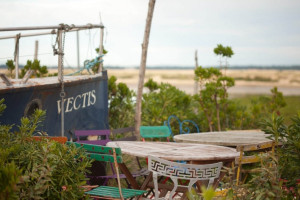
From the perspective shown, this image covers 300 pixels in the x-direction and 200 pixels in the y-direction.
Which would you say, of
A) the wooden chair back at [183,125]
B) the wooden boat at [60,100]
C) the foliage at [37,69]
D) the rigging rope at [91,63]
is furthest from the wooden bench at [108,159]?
the foliage at [37,69]

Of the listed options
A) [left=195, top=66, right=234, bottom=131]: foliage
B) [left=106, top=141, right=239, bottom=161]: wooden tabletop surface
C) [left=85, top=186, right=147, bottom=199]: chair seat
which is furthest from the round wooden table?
[left=195, top=66, right=234, bottom=131]: foliage

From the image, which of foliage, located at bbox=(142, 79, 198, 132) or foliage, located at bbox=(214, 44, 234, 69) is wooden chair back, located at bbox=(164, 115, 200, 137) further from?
foliage, located at bbox=(214, 44, 234, 69)

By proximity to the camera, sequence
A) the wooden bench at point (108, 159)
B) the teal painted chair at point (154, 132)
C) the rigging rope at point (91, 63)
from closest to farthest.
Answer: the wooden bench at point (108, 159) → the teal painted chair at point (154, 132) → the rigging rope at point (91, 63)

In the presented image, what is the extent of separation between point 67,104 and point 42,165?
346 centimetres

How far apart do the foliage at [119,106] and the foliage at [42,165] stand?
5068 millimetres

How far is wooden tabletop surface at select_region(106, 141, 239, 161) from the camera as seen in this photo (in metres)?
4.29

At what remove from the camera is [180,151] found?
15.4ft

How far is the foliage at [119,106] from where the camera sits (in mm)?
8898

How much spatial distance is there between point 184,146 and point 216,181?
3.38 feet

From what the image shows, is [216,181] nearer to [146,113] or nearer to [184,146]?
[184,146]

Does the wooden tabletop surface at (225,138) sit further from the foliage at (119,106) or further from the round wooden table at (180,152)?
the foliage at (119,106)

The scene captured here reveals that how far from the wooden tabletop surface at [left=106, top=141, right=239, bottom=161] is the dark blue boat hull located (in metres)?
1.42

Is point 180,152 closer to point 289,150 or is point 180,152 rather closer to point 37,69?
point 289,150

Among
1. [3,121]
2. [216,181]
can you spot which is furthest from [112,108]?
[216,181]
